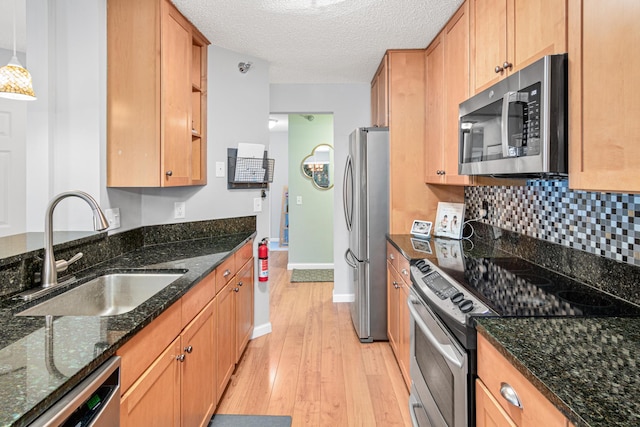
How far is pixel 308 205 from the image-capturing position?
603cm

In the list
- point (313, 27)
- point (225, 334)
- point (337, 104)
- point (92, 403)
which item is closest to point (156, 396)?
point (92, 403)

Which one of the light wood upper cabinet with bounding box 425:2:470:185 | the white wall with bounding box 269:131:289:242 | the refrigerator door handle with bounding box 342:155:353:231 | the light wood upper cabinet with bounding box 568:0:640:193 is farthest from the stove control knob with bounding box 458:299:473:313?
the white wall with bounding box 269:131:289:242

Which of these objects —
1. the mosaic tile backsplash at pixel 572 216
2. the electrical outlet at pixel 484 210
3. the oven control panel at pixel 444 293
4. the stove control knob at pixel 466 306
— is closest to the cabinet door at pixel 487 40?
the mosaic tile backsplash at pixel 572 216

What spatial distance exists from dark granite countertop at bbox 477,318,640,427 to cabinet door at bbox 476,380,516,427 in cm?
18

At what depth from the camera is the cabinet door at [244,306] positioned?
2.59m

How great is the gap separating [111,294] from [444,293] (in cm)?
151

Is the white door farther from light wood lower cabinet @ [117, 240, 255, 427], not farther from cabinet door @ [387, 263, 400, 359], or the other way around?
cabinet door @ [387, 263, 400, 359]

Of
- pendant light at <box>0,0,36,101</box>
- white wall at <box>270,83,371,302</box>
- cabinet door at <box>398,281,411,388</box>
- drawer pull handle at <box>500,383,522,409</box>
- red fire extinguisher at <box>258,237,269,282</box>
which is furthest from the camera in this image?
white wall at <box>270,83,371,302</box>

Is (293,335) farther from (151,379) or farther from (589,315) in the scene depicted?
(589,315)

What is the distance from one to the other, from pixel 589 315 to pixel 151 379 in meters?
1.44

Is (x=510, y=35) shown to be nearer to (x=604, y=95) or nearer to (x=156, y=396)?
(x=604, y=95)

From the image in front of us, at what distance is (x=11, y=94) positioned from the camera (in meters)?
1.67

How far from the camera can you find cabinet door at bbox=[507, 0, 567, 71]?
4.17 feet

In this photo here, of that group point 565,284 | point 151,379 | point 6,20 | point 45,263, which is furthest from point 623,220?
point 6,20
